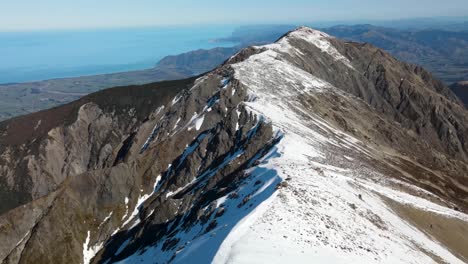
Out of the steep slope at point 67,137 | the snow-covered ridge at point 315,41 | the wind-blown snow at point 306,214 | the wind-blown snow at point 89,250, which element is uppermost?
the snow-covered ridge at point 315,41

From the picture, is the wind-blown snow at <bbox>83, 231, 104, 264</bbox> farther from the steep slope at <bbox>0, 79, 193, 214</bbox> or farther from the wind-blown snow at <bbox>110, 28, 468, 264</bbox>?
the steep slope at <bbox>0, 79, 193, 214</bbox>

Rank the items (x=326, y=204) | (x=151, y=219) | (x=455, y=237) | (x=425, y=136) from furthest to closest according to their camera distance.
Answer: (x=425, y=136), (x=151, y=219), (x=455, y=237), (x=326, y=204)

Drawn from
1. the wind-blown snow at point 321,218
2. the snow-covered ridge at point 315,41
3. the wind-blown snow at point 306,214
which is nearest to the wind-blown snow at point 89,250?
the wind-blown snow at point 306,214

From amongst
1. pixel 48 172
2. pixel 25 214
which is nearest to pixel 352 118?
pixel 25 214

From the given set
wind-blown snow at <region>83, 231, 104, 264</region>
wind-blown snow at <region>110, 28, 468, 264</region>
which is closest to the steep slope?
wind-blown snow at <region>83, 231, 104, 264</region>

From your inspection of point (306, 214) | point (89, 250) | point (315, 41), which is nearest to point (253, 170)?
point (306, 214)

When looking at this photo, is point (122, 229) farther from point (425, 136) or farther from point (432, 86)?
point (432, 86)

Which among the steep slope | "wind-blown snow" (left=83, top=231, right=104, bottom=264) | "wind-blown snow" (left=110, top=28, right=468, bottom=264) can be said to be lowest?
"wind-blown snow" (left=83, top=231, right=104, bottom=264)

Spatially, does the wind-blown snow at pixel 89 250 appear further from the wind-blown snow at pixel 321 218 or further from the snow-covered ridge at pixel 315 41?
the snow-covered ridge at pixel 315 41
